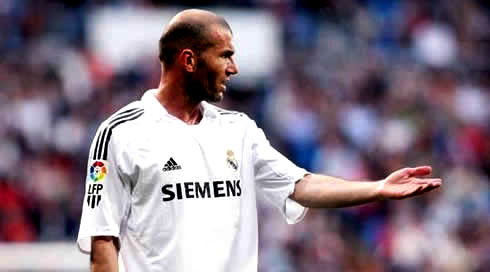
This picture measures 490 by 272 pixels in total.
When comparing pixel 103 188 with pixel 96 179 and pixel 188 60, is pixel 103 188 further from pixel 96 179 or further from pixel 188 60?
pixel 188 60

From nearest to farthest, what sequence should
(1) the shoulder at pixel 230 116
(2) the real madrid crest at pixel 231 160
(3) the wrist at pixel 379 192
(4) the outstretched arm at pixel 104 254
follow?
(4) the outstretched arm at pixel 104 254, (3) the wrist at pixel 379 192, (2) the real madrid crest at pixel 231 160, (1) the shoulder at pixel 230 116

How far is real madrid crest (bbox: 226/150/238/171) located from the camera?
579cm

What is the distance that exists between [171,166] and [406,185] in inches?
37.0

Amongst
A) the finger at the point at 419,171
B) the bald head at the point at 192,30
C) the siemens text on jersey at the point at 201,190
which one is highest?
the bald head at the point at 192,30

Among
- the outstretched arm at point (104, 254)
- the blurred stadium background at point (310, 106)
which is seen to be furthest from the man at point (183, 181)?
the blurred stadium background at point (310, 106)

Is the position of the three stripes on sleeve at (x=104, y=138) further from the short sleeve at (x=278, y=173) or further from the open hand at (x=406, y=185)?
the open hand at (x=406, y=185)

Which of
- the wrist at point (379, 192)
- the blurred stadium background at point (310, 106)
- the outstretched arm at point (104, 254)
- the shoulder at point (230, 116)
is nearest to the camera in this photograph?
the outstretched arm at point (104, 254)

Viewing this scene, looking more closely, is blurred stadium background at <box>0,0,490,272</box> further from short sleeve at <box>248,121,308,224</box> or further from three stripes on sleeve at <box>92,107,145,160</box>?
three stripes on sleeve at <box>92,107,145,160</box>

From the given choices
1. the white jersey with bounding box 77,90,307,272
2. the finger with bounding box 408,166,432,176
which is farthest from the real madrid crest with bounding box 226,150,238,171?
the finger with bounding box 408,166,432,176

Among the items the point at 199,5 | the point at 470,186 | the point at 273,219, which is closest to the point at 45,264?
the point at 273,219

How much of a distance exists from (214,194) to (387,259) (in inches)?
308

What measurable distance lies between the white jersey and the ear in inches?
8.0

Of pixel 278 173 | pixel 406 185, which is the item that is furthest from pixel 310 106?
pixel 406 185

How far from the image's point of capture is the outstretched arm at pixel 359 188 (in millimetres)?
5621
